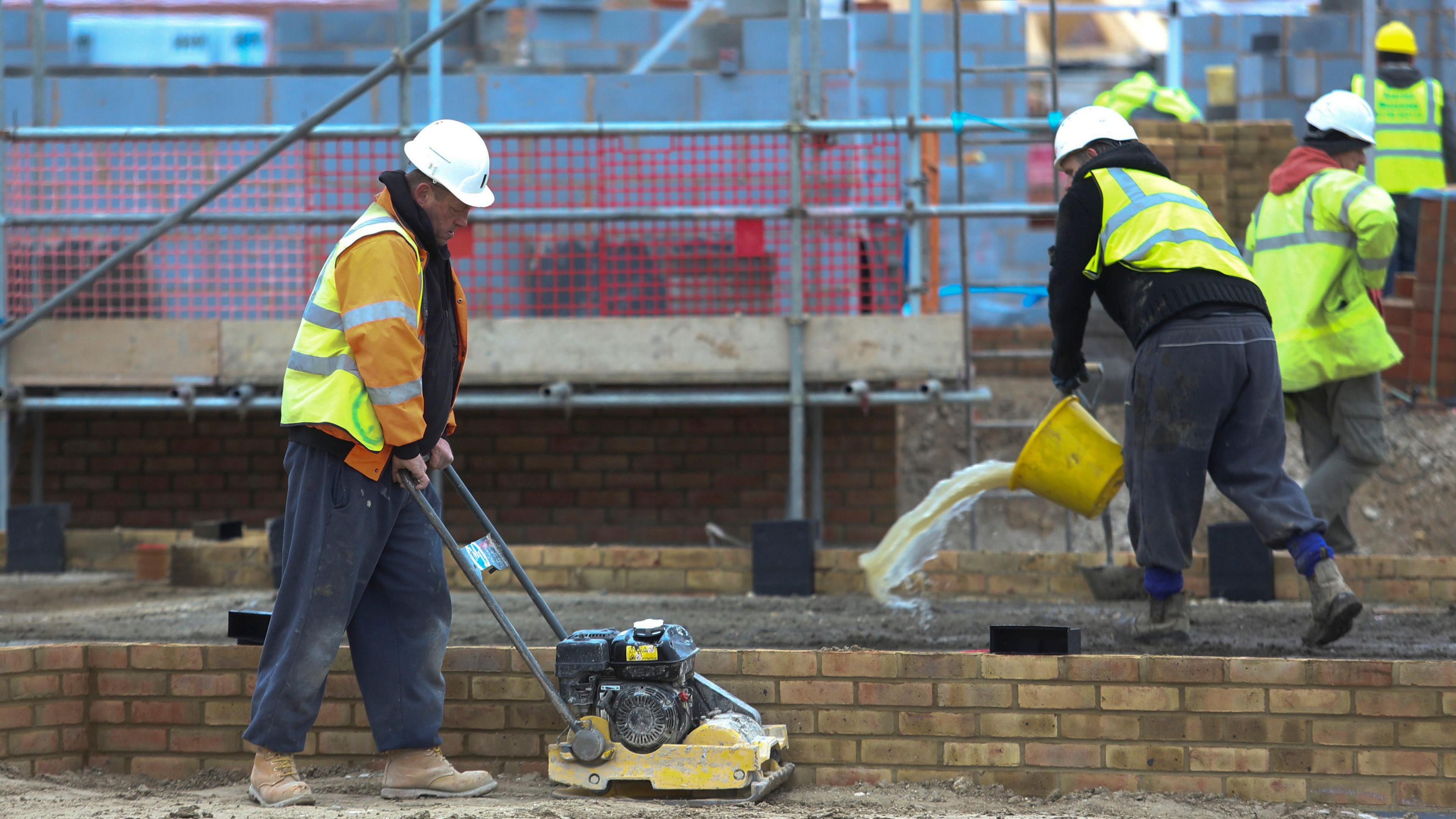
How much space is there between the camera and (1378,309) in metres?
6.13

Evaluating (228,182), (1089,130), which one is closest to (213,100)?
(228,182)

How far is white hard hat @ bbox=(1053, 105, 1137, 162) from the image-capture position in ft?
15.8

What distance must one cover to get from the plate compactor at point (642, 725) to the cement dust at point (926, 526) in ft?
4.82

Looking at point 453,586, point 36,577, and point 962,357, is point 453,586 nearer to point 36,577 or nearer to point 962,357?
point 36,577

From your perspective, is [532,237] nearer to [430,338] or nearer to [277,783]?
[430,338]

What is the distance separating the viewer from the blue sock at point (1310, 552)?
4.43m

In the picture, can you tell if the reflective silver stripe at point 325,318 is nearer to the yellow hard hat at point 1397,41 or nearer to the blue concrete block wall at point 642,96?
the blue concrete block wall at point 642,96

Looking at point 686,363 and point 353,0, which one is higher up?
point 353,0

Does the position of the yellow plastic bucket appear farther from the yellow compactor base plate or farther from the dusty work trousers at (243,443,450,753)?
the dusty work trousers at (243,443,450,753)

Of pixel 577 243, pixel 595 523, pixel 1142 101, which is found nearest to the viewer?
pixel 577 243

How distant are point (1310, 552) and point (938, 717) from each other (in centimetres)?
134

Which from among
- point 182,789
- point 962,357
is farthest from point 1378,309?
point 182,789

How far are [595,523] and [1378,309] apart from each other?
436cm

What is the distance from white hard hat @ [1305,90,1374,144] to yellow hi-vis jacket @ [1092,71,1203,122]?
12.4 feet
